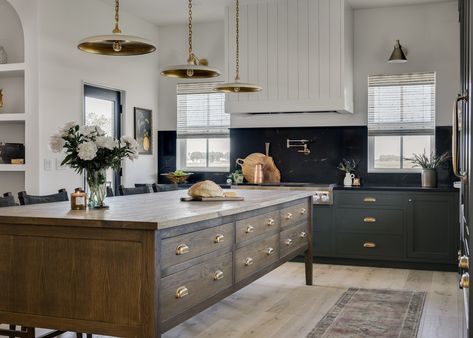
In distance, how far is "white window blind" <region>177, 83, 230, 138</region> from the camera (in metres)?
7.95

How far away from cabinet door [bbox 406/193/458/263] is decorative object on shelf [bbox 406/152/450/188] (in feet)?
1.02

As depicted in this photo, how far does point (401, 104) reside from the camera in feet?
23.4

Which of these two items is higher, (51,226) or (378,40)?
(378,40)

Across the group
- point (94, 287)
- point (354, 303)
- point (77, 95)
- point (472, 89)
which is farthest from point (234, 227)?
point (77, 95)

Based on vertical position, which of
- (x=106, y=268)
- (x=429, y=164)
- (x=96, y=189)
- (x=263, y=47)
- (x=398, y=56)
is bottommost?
(x=106, y=268)

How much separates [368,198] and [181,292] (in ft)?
13.1

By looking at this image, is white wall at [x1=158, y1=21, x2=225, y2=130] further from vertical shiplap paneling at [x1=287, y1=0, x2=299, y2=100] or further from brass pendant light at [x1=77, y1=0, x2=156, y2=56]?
brass pendant light at [x1=77, y1=0, x2=156, y2=56]

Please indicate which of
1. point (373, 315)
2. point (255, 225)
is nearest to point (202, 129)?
point (255, 225)

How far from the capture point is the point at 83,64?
6.44 meters

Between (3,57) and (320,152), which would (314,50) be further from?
(3,57)

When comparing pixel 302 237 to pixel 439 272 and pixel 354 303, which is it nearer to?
pixel 354 303

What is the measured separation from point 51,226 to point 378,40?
5.27 meters

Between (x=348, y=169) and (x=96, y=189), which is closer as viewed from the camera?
(x=96, y=189)

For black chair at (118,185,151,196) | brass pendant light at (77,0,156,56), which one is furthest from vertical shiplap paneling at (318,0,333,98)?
brass pendant light at (77,0,156,56)
